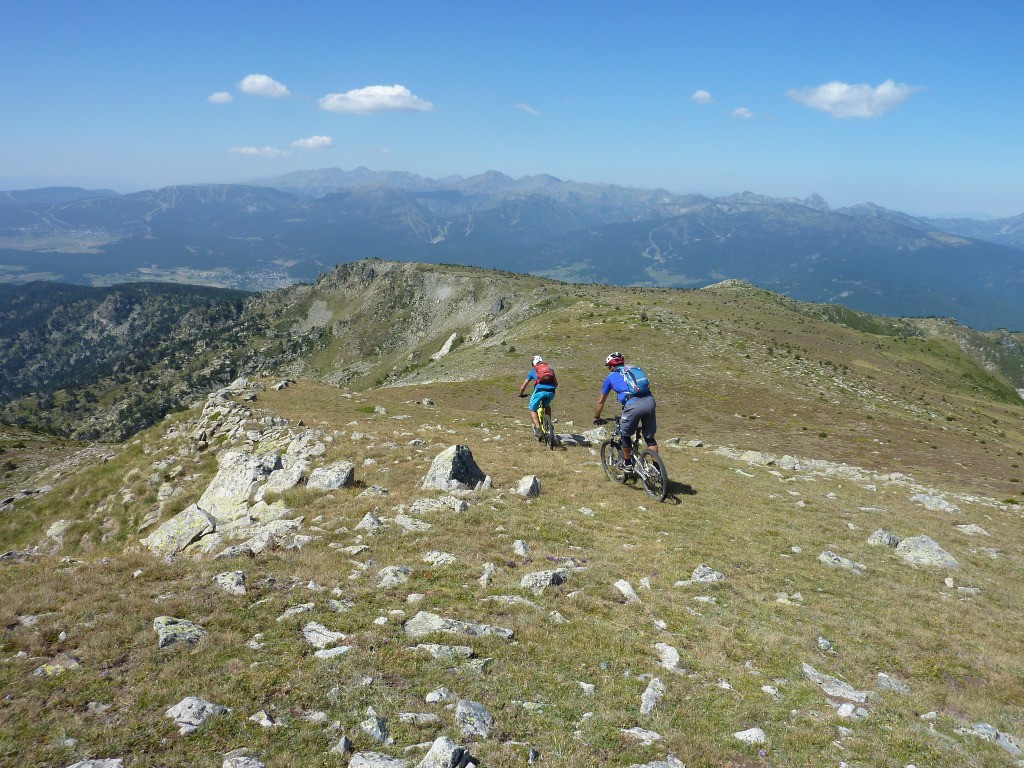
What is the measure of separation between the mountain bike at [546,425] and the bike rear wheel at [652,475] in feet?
18.1

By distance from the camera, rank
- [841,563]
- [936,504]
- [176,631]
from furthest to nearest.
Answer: [936,504], [841,563], [176,631]

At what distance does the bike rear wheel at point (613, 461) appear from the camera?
726 inches

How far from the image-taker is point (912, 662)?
29.5ft

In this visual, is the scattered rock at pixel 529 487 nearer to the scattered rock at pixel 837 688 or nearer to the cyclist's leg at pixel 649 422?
the cyclist's leg at pixel 649 422

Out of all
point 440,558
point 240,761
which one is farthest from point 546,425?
point 240,761

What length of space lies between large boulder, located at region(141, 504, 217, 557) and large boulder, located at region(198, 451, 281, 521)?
7.94ft

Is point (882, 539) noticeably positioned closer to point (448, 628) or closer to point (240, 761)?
point (448, 628)

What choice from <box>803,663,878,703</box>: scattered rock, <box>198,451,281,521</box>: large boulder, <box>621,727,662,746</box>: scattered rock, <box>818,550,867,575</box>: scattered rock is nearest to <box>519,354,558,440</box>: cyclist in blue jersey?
<box>198,451,281,521</box>: large boulder

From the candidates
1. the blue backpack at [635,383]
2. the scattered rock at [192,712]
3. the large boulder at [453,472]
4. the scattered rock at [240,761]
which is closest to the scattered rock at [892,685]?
the scattered rock at [240,761]

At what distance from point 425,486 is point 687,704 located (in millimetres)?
10352

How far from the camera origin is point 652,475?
1730cm

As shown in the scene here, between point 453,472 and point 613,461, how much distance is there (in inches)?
250

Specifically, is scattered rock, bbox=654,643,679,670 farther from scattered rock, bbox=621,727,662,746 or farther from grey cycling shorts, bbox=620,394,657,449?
grey cycling shorts, bbox=620,394,657,449

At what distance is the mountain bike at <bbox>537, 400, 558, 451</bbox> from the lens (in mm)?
22031
